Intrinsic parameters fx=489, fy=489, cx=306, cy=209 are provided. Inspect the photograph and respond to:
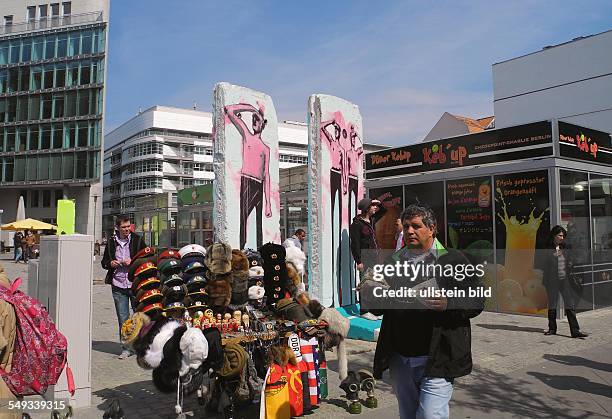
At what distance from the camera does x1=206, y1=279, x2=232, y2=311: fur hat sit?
14.7ft

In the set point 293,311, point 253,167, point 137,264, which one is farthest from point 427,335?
point 253,167

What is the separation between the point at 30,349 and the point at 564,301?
8204 mm

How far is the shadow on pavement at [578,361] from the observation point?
6113mm

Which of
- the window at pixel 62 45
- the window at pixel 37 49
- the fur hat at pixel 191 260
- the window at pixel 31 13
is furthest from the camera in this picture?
the window at pixel 31 13

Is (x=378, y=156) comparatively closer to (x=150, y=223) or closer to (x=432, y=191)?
(x=432, y=191)

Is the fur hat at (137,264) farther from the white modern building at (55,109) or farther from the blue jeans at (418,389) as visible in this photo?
the white modern building at (55,109)

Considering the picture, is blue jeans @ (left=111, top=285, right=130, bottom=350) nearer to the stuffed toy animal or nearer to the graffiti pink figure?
the graffiti pink figure

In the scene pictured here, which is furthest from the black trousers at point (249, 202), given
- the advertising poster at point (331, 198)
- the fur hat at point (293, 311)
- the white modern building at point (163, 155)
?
the white modern building at point (163, 155)

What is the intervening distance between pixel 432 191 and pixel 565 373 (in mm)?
5864

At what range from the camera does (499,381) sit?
5.63 m

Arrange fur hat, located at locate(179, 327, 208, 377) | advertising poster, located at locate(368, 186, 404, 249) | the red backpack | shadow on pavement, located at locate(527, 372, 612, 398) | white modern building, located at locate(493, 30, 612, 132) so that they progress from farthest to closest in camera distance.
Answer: white modern building, located at locate(493, 30, 612, 132)
advertising poster, located at locate(368, 186, 404, 249)
shadow on pavement, located at locate(527, 372, 612, 398)
fur hat, located at locate(179, 327, 208, 377)
the red backpack

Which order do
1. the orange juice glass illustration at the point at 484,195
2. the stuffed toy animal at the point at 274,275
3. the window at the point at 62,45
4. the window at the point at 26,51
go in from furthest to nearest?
the window at the point at 26,51 < the window at the point at 62,45 < the orange juice glass illustration at the point at 484,195 < the stuffed toy animal at the point at 274,275

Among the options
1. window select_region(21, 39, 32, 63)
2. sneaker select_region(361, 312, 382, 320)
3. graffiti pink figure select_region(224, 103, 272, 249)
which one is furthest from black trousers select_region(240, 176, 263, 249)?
window select_region(21, 39, 32, 63)

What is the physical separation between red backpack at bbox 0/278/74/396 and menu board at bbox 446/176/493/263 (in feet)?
28.7
